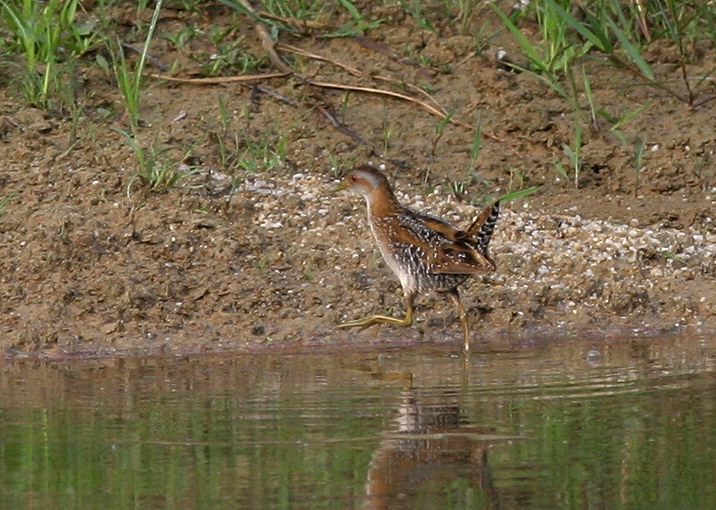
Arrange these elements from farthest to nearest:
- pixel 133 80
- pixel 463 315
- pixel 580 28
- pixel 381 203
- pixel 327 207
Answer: pixel 580 28, pixel 133 80, pixel 327 207, pixel 381 203, pixel 463 315

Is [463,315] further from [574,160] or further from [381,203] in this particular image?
[574,160]

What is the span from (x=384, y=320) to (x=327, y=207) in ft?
3.98

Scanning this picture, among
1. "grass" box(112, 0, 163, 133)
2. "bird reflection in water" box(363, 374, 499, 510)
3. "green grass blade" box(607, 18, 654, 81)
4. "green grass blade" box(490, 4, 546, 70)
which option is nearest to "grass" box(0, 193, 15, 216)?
"grass" box(112, 0, 163, 133)

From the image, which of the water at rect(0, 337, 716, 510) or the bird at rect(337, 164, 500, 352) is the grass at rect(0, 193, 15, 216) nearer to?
the water at rect(0, 337, 716, 510)

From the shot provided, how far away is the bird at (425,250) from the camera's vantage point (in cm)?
871

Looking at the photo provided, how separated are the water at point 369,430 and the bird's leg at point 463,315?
119 millimetres

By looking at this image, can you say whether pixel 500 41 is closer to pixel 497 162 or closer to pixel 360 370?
pixel 497 162

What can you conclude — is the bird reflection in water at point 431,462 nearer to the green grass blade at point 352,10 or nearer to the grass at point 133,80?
the grass at point 133,80

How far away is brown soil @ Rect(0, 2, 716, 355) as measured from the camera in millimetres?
8891

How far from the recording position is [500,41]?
11188 millimetres

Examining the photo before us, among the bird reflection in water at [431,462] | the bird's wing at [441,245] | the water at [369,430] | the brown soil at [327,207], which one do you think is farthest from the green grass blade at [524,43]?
the bird reflection in water at [431,462]

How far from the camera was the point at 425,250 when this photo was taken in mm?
8891

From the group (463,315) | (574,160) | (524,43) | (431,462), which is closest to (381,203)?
(463,315)

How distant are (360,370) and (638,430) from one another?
1696mm
